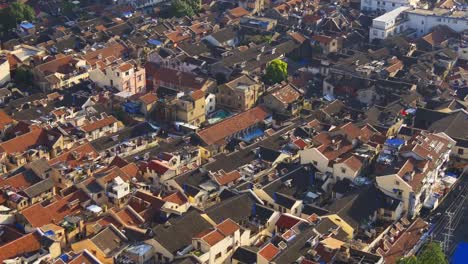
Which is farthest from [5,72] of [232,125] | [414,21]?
[414,21]

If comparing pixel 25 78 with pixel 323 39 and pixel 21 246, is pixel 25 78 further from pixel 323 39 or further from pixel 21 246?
pixel 323 39

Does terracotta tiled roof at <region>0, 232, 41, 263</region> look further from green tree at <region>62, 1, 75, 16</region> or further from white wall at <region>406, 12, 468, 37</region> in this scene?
white wall at <region>406, 12, 468, 37</region>

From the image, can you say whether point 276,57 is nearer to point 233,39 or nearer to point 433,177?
point 233,39

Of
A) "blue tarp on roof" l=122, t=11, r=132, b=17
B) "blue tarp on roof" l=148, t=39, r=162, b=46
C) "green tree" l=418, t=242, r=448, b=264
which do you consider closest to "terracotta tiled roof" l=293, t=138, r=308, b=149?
"green tree" l=418, t=242, r=448, b=264

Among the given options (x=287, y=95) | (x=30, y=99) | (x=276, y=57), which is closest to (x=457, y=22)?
(x=276, y=57)

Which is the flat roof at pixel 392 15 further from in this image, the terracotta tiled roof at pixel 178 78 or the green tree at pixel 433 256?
the green tree at pixel 433 256
